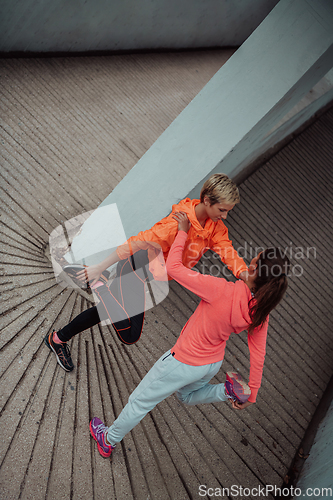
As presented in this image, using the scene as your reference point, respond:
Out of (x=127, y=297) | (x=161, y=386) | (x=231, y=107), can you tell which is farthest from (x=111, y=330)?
(x=231, y=107)

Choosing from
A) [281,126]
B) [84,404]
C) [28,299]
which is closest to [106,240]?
[28,299]

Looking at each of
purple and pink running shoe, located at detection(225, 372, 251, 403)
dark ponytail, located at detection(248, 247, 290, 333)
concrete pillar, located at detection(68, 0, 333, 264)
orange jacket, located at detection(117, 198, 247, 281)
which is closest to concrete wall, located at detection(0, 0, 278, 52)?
concrete pillar, located at detection(68, 0, 333, 264)

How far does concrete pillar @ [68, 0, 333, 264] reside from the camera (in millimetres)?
2867

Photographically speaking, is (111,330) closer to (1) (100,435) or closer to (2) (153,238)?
(1) (100,435)

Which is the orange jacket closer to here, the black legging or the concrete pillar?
the black legging

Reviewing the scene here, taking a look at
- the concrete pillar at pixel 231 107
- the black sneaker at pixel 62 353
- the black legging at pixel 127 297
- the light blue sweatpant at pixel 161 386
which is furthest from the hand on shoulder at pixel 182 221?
the black sneaker at pixel 62 353

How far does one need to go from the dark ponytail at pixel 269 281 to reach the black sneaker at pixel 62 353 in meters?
1.51

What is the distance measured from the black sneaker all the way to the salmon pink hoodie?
101cm

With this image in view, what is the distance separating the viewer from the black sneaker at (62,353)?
7.48 feet

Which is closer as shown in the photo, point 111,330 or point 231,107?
point 111,330

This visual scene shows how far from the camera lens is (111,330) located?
281cm

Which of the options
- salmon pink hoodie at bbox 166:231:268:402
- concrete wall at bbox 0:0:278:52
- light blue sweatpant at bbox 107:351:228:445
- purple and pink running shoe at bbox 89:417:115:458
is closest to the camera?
salmon pink hoodie at bbox 166:231:268:402

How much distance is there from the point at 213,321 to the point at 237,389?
1.54 ft

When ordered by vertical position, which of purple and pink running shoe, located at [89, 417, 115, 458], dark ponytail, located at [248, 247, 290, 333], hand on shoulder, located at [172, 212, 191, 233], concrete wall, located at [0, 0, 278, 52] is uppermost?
concrete wall, located at [0, 0, 278, 52]
